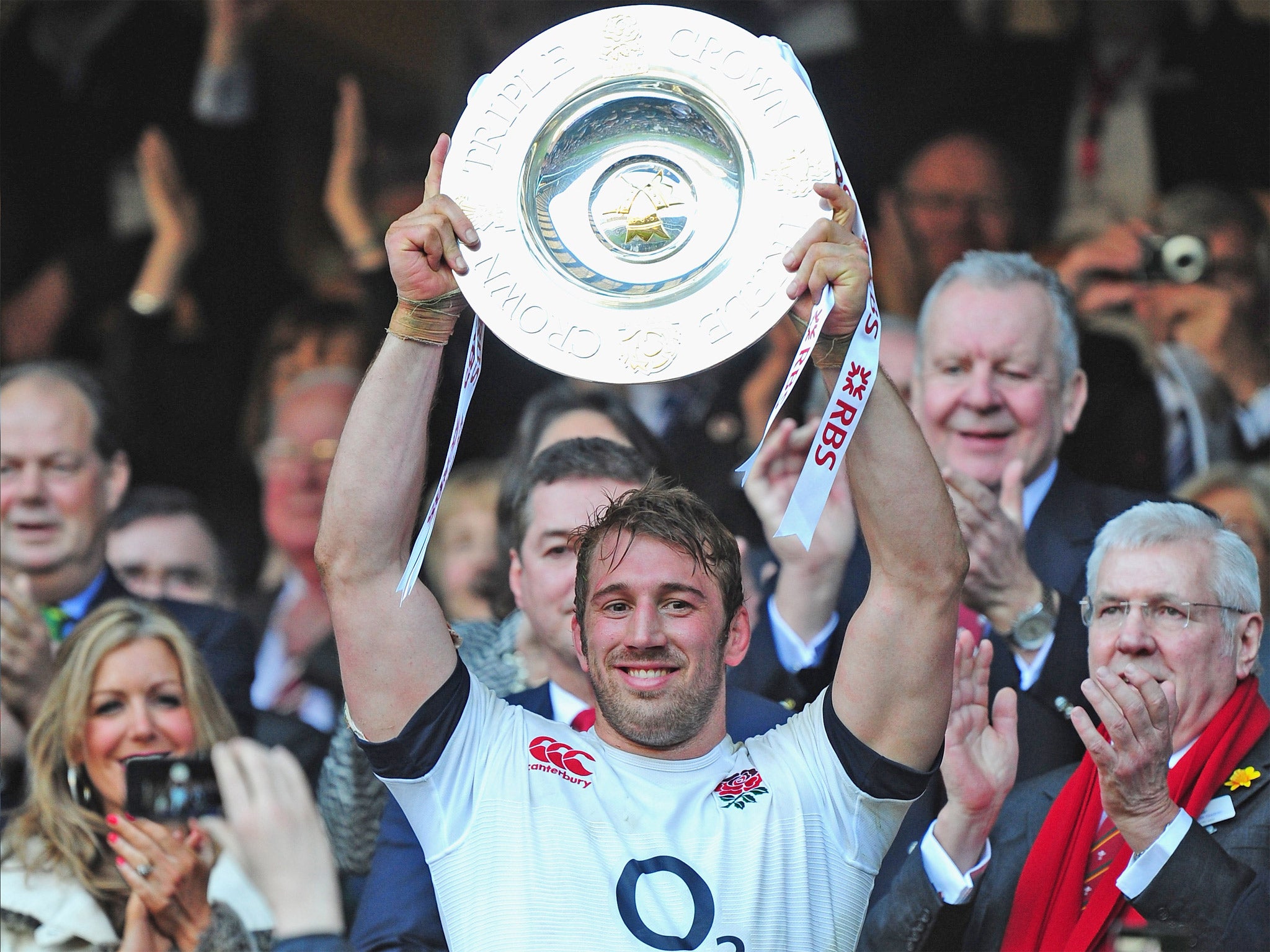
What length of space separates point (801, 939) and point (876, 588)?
649 mm

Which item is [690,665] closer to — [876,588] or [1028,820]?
[876,588]

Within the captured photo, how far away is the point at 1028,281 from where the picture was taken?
176 inches

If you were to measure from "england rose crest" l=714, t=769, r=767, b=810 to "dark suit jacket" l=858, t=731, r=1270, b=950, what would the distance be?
503 mm

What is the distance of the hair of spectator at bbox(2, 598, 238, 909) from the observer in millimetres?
4012

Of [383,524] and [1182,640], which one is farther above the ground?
[383,524]

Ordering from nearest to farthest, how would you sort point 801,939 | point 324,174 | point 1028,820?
point 801,939 → point 1028,820 → point 324,174

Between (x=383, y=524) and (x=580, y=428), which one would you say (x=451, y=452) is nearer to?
(x=383, y=524)

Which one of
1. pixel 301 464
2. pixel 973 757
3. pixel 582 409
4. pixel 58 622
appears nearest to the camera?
pixel 973 757

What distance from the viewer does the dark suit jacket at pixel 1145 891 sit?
3105mm

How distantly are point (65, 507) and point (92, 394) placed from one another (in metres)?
0.38

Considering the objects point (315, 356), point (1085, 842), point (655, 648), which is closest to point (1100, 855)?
point (1085, 842)

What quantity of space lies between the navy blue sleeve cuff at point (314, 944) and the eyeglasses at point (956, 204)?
388 centimetres

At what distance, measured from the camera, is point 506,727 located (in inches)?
128

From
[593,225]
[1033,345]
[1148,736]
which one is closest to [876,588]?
[1148,736]
